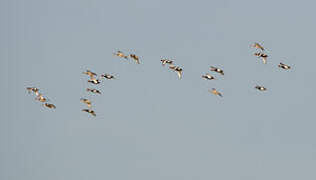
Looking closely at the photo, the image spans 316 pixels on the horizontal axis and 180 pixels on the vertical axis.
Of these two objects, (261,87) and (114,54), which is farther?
(114,54)

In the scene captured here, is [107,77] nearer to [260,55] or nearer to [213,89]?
[213,89]

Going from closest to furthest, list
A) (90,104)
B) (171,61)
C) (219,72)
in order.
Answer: (219,72), (171,61), (90,104)

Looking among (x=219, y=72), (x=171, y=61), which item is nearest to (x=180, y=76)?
(x=171, y=61)

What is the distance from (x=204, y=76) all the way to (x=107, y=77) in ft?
80.2

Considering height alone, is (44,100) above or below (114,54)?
below

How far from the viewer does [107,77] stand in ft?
591

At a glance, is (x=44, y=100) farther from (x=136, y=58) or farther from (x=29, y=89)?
(x=136, y=58)

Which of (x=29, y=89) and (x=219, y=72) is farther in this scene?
(x=29, y=89)

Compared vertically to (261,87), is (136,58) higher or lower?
higher

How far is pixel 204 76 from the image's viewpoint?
18138 centimetres

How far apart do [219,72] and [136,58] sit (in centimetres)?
2450

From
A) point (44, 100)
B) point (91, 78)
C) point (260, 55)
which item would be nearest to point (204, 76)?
point (260, 55)

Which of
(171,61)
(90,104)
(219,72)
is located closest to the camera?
(219,72)

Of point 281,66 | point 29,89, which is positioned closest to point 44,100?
point 29,89
